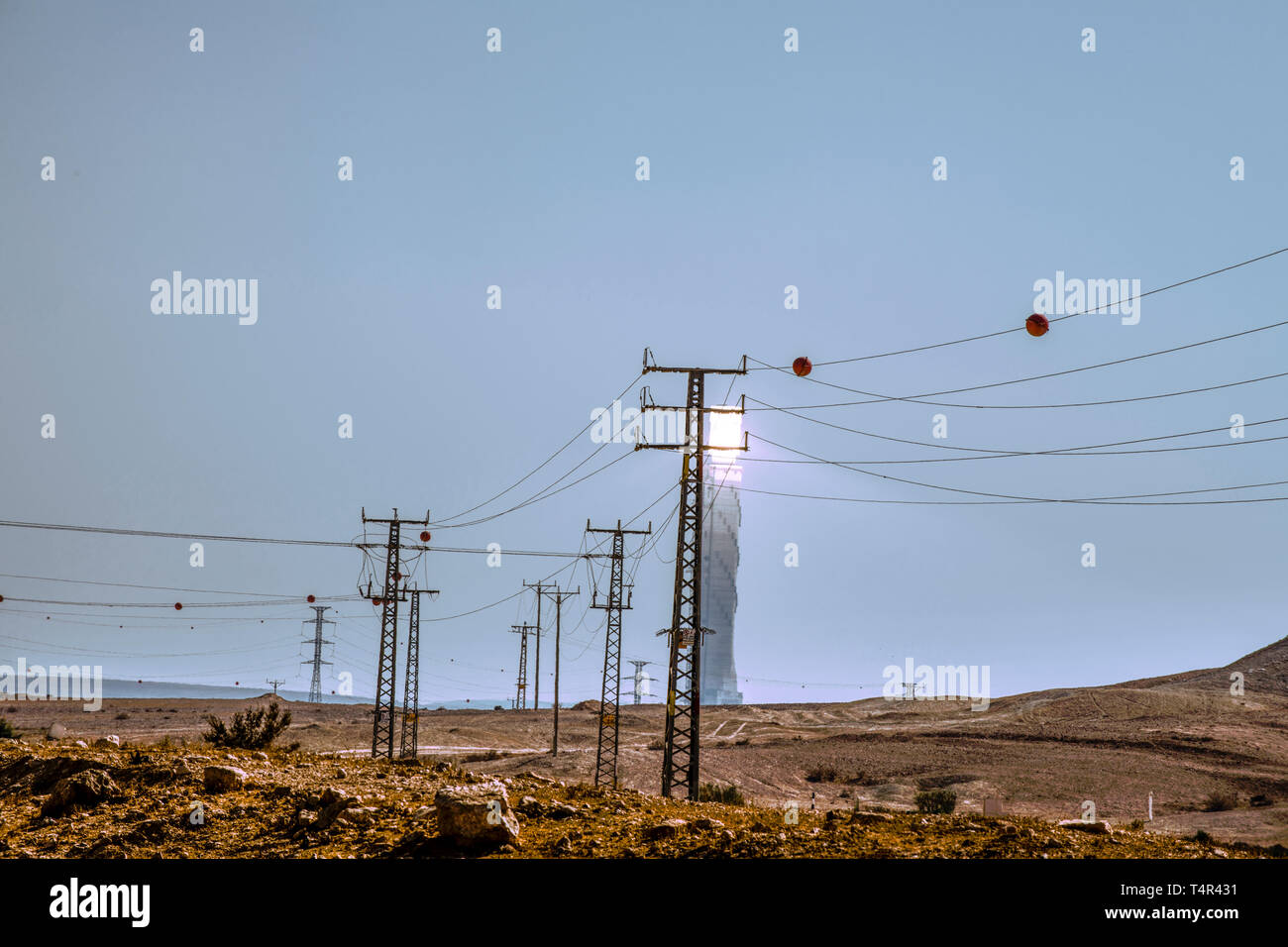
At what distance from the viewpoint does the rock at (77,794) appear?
16953 millimetres

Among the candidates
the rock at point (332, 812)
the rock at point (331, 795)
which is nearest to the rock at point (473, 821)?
the rock at point (332, 812)

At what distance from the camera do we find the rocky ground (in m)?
11.9

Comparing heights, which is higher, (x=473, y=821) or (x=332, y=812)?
(x=473, y=821)

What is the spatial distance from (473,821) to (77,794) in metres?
9.89

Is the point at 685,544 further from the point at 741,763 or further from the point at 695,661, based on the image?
the point at 741,763

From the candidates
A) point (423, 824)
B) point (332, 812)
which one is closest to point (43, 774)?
point (332, 812)

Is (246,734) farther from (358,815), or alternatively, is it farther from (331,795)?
(358,815)

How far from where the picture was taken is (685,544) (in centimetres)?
2891

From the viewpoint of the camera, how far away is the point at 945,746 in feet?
253

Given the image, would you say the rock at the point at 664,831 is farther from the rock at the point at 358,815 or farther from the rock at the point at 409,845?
the rock at the point at 358,815
